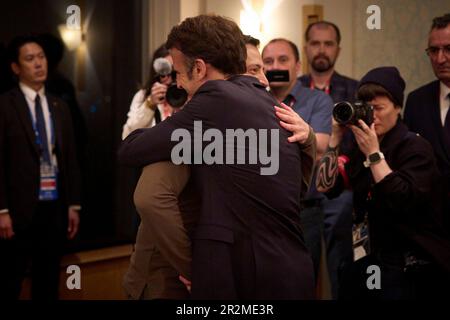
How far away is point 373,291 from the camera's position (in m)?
1.95

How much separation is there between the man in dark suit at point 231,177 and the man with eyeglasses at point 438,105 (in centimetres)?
94

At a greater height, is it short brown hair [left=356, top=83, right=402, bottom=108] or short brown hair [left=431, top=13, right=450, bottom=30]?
short brown hair [left=431, top=13, right=450, bottom=30]

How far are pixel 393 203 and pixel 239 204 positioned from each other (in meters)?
0.73

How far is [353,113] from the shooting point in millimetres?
1880

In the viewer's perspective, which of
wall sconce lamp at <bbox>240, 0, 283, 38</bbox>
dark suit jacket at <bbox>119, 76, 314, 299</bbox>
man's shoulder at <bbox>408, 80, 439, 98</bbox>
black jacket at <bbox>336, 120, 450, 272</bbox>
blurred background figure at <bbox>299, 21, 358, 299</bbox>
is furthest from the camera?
wall sconce lamp at <bbox>240, 0, 283, 38</bbox>

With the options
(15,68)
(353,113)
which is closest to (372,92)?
(353,113)

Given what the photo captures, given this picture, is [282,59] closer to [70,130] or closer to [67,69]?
[70,130]

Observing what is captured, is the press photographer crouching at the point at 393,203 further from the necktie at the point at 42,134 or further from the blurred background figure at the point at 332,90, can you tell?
the necktie at the point at 42,134

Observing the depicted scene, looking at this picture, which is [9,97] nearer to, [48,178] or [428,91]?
[48,178]

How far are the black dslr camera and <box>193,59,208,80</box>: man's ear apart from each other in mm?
671

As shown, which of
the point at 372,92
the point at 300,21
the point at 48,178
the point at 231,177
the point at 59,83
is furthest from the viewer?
the point at 59,83

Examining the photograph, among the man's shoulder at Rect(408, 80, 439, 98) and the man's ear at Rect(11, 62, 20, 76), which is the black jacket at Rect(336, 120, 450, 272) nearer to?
the man's shoulder at Rect(408, 80, 439, 98)

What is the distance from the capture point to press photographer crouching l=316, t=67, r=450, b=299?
188 cm

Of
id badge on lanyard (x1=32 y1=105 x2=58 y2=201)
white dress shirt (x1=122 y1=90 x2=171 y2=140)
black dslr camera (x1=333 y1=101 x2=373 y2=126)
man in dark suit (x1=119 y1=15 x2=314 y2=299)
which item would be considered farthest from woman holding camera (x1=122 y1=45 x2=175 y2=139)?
man in dark suit (x1=119 y1=15 x2=314 y2=299)
